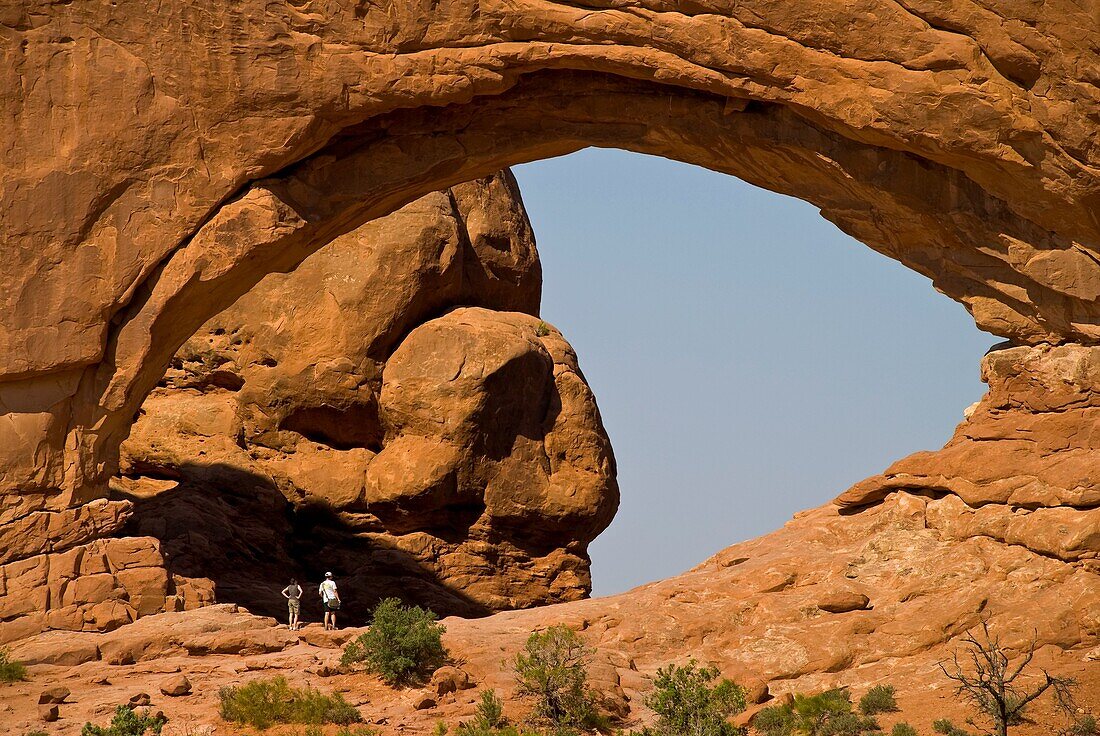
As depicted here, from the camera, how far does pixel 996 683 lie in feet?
43.6

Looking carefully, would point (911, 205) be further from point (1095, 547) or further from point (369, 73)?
point (369, 73)

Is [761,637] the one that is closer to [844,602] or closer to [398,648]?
[844,602]

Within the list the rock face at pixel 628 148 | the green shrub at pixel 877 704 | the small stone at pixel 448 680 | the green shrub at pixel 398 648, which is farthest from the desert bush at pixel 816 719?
the green shrub at pixel 398 648

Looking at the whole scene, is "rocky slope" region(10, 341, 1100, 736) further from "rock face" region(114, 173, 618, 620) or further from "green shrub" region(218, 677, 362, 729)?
"rock face" region(114, 173, 618, 620)

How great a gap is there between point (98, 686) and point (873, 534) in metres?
9.60

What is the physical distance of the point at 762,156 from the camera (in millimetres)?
16438

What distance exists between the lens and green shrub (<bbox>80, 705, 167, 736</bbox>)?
41.3 feet

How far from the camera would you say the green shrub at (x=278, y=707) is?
13.7 metres

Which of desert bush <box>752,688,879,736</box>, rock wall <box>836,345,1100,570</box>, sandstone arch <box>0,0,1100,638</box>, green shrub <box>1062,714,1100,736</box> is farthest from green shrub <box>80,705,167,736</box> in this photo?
rock wall <box>836,345,1100,570</box>

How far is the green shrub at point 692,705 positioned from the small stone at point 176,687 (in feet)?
16.1

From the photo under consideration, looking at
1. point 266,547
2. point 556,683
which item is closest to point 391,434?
point 266,547

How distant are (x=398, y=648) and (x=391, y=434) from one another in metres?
9.76

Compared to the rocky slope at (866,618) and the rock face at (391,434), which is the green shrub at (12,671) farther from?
the rock face at (391,434)

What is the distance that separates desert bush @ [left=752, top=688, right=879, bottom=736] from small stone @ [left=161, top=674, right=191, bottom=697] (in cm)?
603
